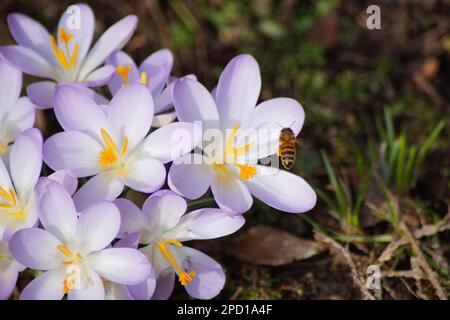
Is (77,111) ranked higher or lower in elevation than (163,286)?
higher

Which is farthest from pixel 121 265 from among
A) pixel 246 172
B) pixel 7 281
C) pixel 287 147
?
pixel 287 147

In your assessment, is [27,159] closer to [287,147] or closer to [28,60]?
[28,60]

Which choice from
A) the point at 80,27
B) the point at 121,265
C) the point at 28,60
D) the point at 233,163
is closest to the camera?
the point at 121,265

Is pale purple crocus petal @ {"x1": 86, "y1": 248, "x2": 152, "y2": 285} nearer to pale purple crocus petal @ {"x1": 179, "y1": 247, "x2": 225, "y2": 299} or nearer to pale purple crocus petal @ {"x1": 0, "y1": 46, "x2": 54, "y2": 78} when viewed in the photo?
pale purple crocus petal @ {"x1": 179, "y1": 247, "x2": 225, "y2": 299}

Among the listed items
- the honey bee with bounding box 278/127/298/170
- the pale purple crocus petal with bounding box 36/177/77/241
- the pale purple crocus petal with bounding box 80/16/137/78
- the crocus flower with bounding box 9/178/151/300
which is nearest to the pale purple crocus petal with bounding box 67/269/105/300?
the crocus flower with bounding box 9/178/151/300

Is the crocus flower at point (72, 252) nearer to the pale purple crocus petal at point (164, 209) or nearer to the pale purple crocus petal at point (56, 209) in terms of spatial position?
the pale purple crocus petal at point (56, 209)

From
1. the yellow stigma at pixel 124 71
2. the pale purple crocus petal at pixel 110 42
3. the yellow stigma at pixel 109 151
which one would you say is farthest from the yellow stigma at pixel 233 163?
the pale purple crocus petal at pixel 110 42

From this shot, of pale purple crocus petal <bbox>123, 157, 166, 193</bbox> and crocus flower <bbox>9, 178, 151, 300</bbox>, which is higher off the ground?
pale purple crocus petal <bbox>123, 157, 166, 193</bbox>
